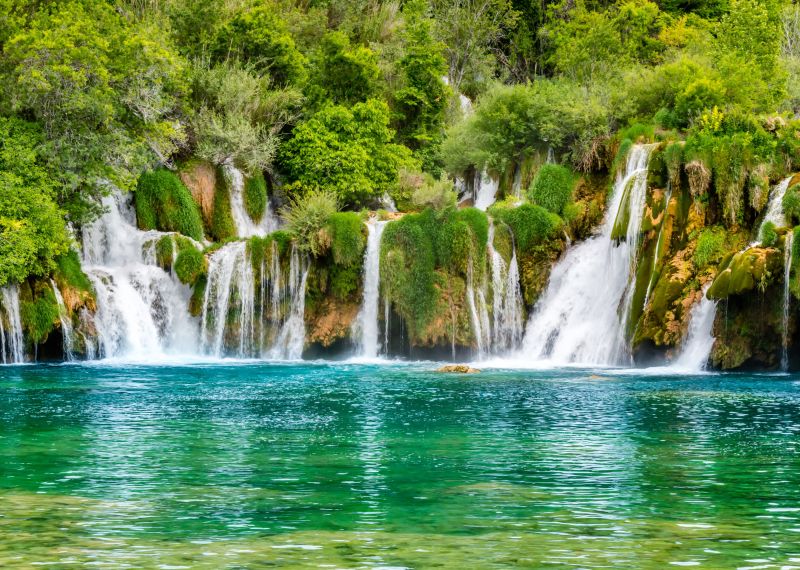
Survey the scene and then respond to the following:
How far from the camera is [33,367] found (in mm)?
33312

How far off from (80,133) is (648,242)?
18.9 meters

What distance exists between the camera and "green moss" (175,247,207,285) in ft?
127

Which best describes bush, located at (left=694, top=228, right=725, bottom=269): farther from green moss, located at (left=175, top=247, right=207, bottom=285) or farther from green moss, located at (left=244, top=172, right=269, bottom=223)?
green moss, located at (left=244, top=172, right=269, bottom=223)

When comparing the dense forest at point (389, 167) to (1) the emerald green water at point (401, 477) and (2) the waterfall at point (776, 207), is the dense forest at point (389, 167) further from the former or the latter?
(1) the emerald green water at point (401, 477)

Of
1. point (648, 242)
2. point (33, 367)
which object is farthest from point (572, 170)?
point (33, 367)

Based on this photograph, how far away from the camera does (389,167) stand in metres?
46.2

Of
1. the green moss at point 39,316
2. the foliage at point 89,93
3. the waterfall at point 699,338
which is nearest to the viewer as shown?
the waterfall at point 699,338

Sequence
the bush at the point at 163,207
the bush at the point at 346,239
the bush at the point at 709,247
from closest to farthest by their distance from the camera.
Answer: the bush at the point at 709,247, the bush at the point at 346,239, the bush at the point at 163,207

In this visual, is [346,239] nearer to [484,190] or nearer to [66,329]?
[66,329]

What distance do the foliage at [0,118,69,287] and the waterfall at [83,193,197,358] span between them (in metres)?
2.29

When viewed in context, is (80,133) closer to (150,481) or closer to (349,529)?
(150,481)

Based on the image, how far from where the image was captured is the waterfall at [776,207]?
106 feet

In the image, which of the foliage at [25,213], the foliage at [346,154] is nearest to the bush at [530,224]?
the foliage at [346,154]

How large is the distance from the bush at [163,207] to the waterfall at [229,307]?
3.49 m
